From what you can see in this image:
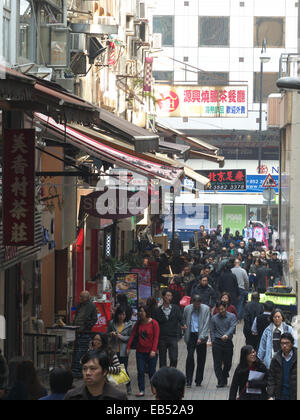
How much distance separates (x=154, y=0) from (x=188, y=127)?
16.9m

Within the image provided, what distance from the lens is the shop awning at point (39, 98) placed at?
29.0 ft

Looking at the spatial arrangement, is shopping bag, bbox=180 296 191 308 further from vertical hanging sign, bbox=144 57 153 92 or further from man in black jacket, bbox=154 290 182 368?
vertical hanging sign, bbox=144 57 153 92

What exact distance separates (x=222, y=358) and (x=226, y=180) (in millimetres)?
20783

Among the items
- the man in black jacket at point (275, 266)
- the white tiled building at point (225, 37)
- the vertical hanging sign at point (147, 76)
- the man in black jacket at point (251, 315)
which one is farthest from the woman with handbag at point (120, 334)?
the white tiled building at point (225, 37)

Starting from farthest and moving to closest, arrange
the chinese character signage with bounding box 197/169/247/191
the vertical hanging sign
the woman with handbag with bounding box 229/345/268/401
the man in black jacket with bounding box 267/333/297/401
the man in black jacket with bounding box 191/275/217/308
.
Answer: the chinese character signage with bounding box 197/169/247/191 → the vertical hanging sign → the man in black jacket with bounding box 191/275/217/308 → the man in black jacket with bounding box 267/333/297/401 → the woman with handbag with bounding box 229/345/268/401

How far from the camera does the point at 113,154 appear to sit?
14102 millimetres

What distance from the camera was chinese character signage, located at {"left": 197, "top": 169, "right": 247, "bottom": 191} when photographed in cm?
3471

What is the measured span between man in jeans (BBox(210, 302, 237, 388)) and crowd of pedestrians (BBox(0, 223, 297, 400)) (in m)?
→ 0.02

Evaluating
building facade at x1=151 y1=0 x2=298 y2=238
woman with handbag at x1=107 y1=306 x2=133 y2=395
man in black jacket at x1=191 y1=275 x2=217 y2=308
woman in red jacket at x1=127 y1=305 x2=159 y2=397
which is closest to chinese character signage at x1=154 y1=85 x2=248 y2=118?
building facade at x1=151 y1=0 x2=298 y2=238

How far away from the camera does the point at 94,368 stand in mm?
7066

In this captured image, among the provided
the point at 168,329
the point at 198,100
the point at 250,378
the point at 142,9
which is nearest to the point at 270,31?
the point at 198,100

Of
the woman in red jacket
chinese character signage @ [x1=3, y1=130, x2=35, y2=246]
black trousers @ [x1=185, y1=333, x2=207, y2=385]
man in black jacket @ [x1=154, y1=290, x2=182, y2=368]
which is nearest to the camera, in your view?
chinese character signage @ [x1=3, y1=130, x2=35, y2=246]

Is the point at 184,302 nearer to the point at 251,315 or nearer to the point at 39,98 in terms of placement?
the point at 251,315
